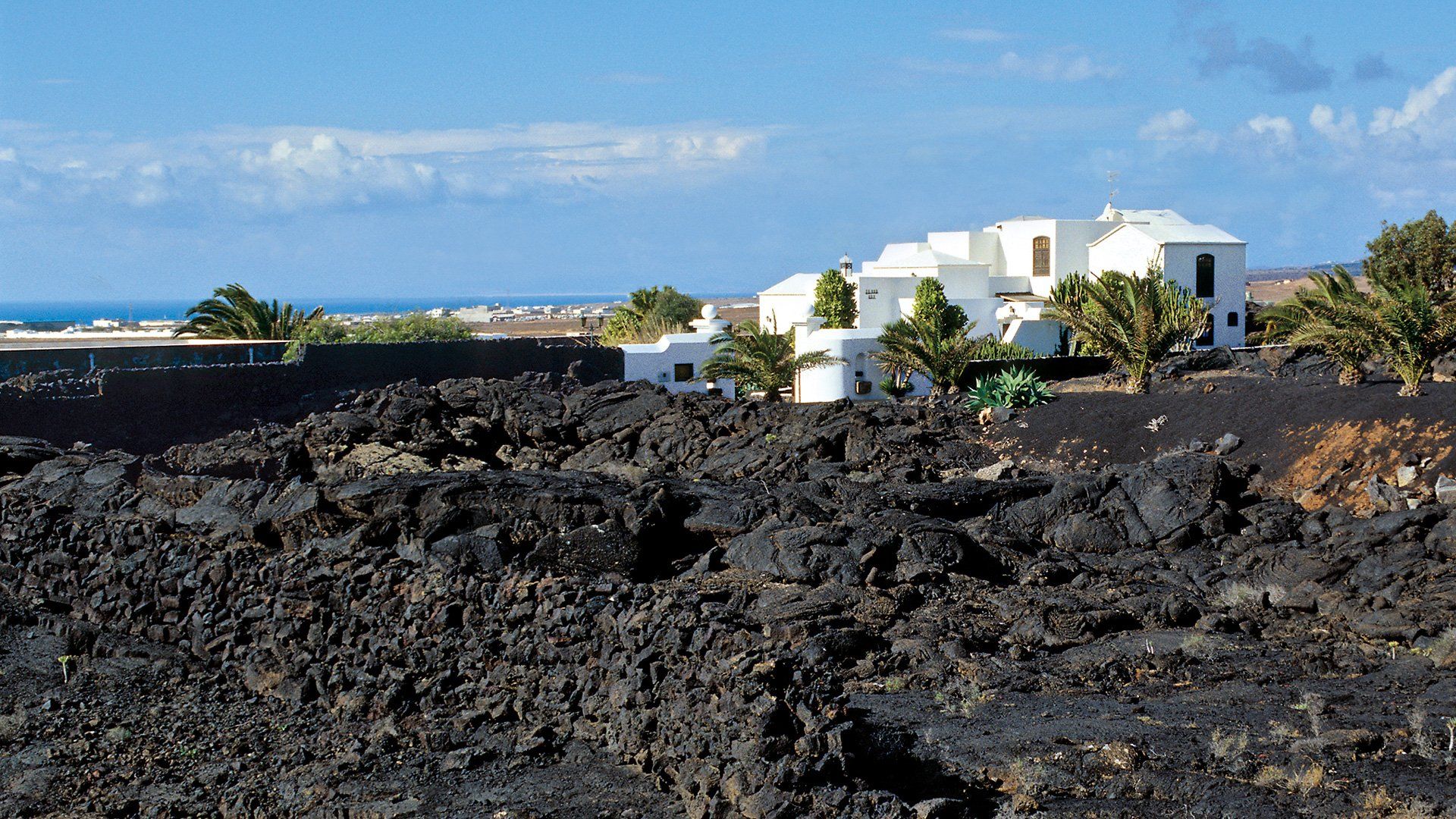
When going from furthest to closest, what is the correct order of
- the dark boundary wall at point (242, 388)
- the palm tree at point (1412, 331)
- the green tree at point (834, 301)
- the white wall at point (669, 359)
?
the green tree at point (834, 301), the white wall at point (669, 359), the dark boundary wall at point (242, 388), the palm tree at point (1412, 331)

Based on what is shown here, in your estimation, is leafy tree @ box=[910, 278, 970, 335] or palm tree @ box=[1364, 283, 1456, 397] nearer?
palm tree @ box=[1364, 283, 1456, 397]

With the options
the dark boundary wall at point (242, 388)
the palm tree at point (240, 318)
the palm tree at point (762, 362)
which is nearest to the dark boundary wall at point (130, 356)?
the dark boundary wall at point (242, 388)

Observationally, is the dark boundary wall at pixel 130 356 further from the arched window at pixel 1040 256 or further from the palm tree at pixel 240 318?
the arched window at pixel 1040 256

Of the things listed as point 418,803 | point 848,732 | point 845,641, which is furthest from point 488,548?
point 848,732

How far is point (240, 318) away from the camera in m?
38.9

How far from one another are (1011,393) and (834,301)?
15.0m

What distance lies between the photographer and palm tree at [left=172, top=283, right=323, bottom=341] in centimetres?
3866

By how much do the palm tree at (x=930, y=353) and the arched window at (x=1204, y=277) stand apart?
1635 centimetres

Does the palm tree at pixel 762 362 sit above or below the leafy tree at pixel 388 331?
below

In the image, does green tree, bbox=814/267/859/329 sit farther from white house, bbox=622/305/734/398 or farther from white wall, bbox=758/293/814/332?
white house, bbox=622/305/734/398

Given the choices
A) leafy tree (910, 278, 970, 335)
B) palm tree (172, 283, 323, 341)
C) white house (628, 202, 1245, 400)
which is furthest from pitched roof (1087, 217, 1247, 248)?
palm tree (172, 283, 323, 341)

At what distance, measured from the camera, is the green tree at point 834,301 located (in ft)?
135

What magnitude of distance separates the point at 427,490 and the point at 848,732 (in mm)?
9441

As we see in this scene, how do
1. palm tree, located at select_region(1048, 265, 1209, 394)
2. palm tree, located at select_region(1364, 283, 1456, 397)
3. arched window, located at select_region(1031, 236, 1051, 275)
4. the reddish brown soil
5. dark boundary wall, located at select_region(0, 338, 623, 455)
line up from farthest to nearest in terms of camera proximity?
arched window, located at select_region(1031, 236, 1051, 275) < palm tree, located at select_region(1048, 265, 1209, 394) < dark boundary wall, located at select_region(0, 338, 623, 455) < palm tree, located at select_region(1364, 283, 1456, 397) < the reddish brown soil
